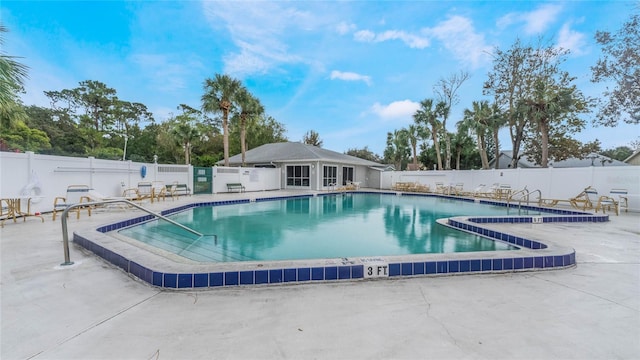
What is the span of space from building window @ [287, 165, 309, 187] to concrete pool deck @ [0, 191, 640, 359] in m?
→ 16.1

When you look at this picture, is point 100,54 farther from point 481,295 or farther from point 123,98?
point 481,295

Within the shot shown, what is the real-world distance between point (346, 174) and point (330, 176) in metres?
2.34

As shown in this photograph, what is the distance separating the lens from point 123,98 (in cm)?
3030

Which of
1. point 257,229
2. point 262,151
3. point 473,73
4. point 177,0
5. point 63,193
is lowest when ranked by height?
point 257,229

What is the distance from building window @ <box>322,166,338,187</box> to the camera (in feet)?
64.2

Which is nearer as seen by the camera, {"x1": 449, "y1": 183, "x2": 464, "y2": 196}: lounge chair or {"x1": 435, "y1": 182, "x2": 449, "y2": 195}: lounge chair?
{"x1": 449, "y1": 183, "x2": 464, "y2": 196}: lounge chair

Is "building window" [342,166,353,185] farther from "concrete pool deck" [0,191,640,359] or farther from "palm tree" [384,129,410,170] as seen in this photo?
"concrete pool deck" [0,191,640,359]

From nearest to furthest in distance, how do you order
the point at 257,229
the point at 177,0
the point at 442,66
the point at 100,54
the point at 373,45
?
the point at 257,229, the point at 177,0, the point at 373,45, the point at 100,54, the point at 442,66

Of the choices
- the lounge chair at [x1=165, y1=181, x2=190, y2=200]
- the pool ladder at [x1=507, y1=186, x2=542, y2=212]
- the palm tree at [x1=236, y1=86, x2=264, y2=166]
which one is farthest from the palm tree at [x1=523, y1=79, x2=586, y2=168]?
the lounge chair at [x1=165, y1=181, x2=190, y2=200]

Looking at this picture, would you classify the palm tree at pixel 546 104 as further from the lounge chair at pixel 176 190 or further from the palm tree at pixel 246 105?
the lounge chair at pixel 176 190

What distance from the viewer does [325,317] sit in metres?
2.27

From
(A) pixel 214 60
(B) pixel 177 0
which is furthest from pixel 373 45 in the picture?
(A) pixel 214 60

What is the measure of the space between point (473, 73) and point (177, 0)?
22.1 m

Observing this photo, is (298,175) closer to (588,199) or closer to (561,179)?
(561,179)
